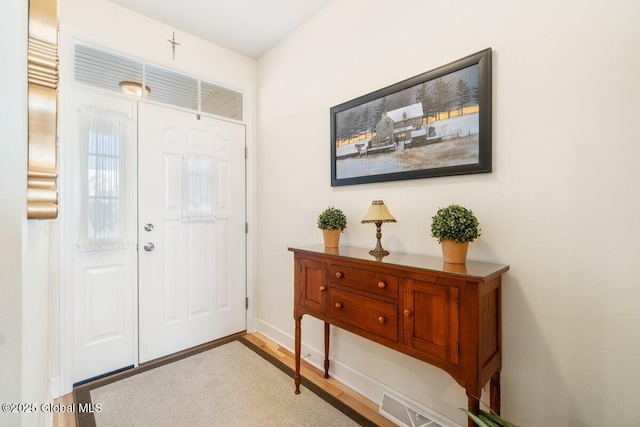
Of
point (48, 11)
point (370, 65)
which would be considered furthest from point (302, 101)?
point (48, 11)

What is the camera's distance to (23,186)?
0.65 metres

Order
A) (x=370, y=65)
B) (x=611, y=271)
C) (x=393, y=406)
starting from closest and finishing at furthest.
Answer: (x=611, y=271)
(x=393, y=406)
(x=370, y=65)

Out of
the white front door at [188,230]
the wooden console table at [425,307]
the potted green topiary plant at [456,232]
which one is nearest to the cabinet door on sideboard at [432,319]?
the wooden console table at [425,307]

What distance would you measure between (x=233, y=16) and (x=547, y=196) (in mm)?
2506

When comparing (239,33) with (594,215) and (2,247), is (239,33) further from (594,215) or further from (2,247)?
(594,215)

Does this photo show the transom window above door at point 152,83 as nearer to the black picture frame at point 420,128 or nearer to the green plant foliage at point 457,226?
the black picture frame at point 420,128

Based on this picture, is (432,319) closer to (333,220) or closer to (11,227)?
(333,220)

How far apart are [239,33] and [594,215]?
2789 mm

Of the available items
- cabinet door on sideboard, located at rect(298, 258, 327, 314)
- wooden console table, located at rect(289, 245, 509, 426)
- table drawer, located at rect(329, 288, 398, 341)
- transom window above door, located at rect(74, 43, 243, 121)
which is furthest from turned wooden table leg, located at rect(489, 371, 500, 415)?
transom window above door, located at rect(74, 43, 243, 121)

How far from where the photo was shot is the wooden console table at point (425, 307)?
1.14 meters

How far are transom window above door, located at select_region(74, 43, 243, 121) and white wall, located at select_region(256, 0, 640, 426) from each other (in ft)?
5.19

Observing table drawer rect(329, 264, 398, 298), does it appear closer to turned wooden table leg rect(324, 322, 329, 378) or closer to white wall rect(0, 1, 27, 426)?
turned wooden table leg rect(324, 322, 329, 378)

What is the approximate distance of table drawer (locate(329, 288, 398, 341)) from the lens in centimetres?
139

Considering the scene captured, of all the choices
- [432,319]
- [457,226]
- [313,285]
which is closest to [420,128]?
[457,226]
